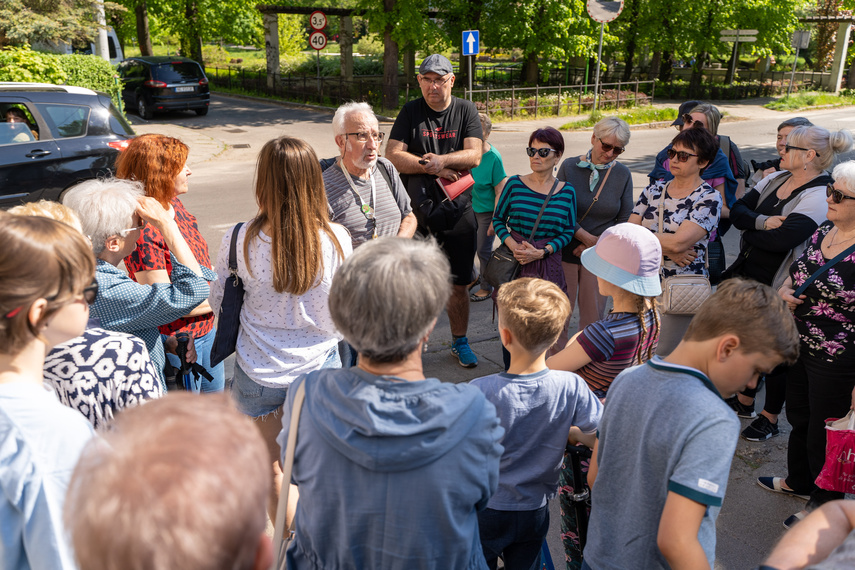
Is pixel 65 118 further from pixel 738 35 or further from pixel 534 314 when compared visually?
pixel 738 35

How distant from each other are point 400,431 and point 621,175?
3439mm

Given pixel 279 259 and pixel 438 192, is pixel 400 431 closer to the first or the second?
pixel 279 259

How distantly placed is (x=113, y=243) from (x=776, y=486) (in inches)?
142

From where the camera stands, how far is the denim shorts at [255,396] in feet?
9.05

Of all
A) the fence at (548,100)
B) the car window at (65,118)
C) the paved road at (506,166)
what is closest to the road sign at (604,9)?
the paved road at (506,166)

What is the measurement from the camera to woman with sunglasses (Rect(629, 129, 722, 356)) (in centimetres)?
381

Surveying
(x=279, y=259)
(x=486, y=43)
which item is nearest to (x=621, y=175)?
(x=279, y=259)

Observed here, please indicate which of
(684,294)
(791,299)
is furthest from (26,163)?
(791,299)

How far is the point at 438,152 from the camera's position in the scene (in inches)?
179

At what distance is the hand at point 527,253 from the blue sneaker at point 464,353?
1.10 meters

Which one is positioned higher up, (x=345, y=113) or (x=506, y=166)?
(x=345, y=113)

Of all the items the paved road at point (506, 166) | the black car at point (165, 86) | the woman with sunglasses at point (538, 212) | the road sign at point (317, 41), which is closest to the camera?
the paved road at point (506, 166)

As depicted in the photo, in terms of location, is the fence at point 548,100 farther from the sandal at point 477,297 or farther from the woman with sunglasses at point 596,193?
the woman with sunglasses at point 596,193

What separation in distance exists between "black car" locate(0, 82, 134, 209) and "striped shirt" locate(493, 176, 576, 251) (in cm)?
529
